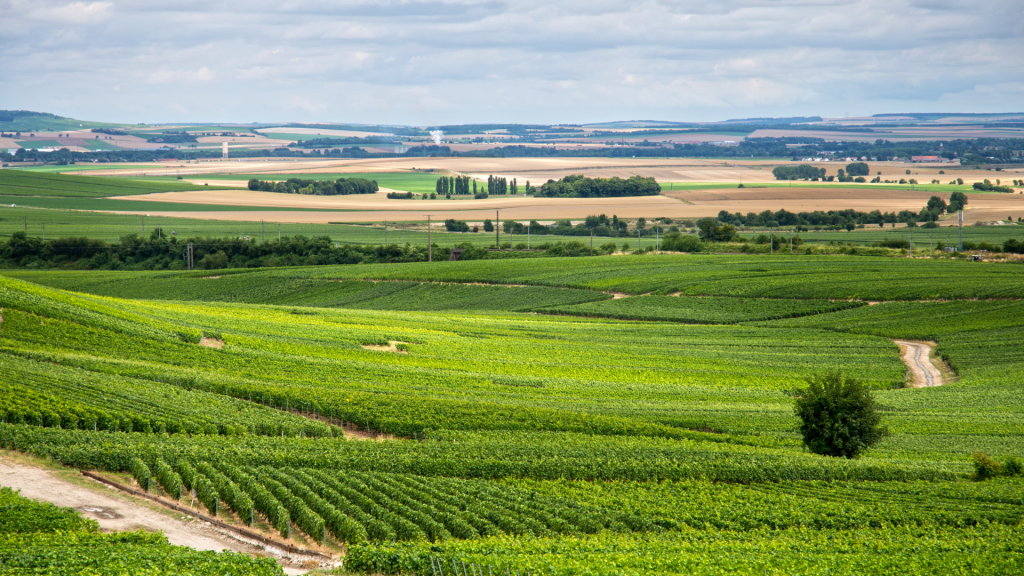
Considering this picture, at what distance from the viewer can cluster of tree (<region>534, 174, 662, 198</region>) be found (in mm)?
181375

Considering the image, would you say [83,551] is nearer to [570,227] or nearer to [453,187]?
[570,227]

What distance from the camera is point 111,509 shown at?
2567 centimetres

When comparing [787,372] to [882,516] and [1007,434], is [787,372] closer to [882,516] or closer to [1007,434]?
[1007,434]

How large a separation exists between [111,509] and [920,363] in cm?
5555

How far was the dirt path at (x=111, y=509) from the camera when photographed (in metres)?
24.1

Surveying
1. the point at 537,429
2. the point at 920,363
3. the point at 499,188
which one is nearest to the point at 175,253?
the point at 537,429

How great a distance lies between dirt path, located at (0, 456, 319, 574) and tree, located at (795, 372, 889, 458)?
24.5m

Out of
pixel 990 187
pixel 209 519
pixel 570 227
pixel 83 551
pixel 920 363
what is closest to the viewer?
pixel 83 551

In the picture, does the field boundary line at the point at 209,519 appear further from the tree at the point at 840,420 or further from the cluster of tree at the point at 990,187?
the cluster of tree at the point at 990,187

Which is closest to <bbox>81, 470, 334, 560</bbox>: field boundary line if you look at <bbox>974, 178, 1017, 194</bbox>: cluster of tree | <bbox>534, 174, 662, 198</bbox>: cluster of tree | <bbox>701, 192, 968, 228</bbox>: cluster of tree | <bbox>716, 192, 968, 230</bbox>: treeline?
<bbox>701, 192, 968, 228</bbox>: cluster of tree

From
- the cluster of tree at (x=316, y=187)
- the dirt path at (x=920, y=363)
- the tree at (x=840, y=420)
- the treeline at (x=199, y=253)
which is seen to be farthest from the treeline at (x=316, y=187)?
the tree at (x=840, y=420)

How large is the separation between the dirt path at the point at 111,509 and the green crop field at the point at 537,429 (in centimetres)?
104

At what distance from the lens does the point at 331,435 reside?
36.1 m

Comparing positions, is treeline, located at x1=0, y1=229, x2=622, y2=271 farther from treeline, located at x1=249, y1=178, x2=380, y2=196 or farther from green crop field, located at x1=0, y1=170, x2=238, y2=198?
treeline, located at x1=249, y1=178, x2=380, y2=196
